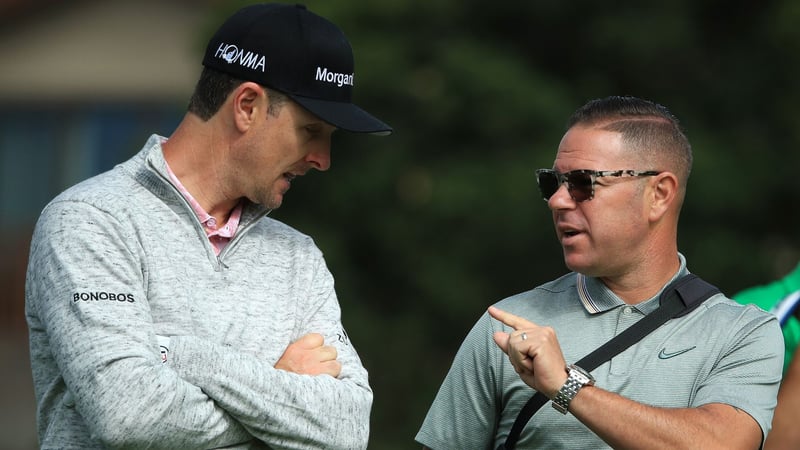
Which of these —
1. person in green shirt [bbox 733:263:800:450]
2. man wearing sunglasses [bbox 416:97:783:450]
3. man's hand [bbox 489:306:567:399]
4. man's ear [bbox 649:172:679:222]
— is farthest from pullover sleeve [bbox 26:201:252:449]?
person in green shirt [bbox 733:263:800:450]

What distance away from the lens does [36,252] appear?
142 inches

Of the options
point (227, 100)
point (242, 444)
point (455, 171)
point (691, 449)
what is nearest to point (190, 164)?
point (227, 100)

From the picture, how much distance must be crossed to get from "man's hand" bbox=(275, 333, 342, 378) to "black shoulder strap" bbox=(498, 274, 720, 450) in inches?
23.1

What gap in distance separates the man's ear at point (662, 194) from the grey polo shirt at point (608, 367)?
225 mm

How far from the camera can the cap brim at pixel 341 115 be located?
12.7 ft

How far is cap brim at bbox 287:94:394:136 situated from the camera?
3.86 metres

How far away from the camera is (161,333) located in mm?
3605

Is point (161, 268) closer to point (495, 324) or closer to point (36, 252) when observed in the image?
point (36, 252)

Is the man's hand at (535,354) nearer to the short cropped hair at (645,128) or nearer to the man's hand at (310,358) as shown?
the man's hand at (310,358)

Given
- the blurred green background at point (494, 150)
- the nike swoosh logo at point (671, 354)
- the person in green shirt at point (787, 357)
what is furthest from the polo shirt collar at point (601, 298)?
the blurred green background at point (494, 150)

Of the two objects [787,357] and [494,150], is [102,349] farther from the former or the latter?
[494,150]

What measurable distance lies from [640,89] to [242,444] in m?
11.7

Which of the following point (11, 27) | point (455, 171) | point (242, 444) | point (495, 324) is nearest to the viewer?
point (242, 444)

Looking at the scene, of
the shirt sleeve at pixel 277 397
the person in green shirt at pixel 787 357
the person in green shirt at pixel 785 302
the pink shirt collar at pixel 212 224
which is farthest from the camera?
the person in green shirt at pixel 785 302
